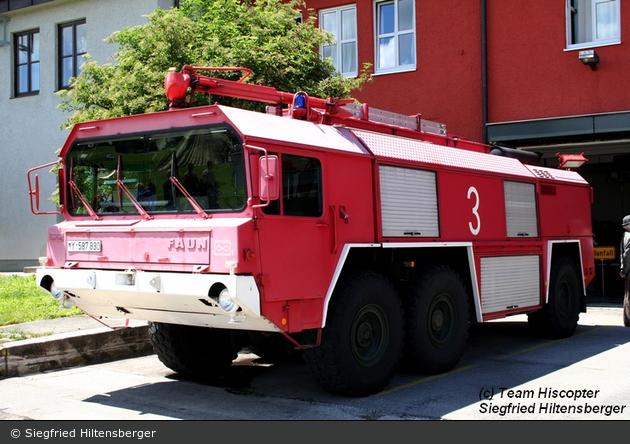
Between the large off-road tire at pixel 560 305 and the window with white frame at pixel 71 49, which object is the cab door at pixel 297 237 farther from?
the window with white frame at pixel 71 49

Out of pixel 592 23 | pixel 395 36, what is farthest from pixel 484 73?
pixel 395 36

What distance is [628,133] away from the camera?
576 inches

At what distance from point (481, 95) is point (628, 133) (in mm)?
3146

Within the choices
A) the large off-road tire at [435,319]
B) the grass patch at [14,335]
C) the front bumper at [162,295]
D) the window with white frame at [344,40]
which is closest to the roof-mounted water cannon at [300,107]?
the large off-road tire at [435,319]

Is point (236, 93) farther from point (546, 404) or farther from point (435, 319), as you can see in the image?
point (546, 404)

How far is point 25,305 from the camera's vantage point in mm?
11625

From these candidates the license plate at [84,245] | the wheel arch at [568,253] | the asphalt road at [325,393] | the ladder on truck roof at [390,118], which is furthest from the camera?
the wheel arch at [568,253]

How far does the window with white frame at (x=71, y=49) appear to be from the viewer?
66.0ft

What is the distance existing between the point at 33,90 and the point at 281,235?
17023mm

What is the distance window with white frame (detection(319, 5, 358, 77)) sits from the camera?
1792cm

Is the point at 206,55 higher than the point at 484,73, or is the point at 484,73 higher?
the point at 484,73

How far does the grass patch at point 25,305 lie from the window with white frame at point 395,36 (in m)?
9.20

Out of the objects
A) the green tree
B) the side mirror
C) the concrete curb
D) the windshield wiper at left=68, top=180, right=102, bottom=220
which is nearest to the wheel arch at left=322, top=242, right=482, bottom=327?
the side mirror

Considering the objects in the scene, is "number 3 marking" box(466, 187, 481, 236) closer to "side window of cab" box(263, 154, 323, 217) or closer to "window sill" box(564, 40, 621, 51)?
"side window of cab" box(263, 154, 323, 217)
